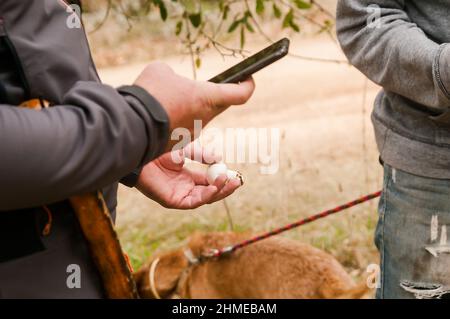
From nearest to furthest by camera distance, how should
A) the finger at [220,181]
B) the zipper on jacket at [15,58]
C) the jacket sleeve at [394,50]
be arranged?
1. the zipper on jacket at [15,58]
2. the finger at [220,181]
3. the jacket sleeve at [394,50]

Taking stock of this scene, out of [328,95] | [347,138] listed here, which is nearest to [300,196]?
[347,138]

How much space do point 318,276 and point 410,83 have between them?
5.91ft

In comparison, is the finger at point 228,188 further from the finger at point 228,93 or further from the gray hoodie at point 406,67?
the gray hoodie at point 406,67

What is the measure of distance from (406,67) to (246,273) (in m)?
2.11

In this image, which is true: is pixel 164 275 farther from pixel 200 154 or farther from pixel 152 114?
pixel 152 114

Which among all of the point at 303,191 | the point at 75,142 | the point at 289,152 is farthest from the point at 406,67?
the point at 289,152

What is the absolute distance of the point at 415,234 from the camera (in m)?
1.94

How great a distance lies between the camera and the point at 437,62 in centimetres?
161

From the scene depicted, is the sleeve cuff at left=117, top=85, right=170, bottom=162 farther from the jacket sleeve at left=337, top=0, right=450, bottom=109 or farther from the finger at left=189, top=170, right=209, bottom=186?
the jacket sleeve at left=337, top=0, right=450, bottom=109

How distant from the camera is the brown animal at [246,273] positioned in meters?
3.36

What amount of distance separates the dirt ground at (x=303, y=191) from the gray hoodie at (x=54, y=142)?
3.30 meters

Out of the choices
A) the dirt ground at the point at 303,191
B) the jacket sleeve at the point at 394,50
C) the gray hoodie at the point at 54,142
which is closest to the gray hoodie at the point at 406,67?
the jacket sleeve at the point at 394,50

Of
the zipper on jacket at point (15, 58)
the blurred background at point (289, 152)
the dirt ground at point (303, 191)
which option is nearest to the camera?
the zipper on jacket at point (15, 58)

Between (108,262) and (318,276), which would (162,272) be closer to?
(318,276)
